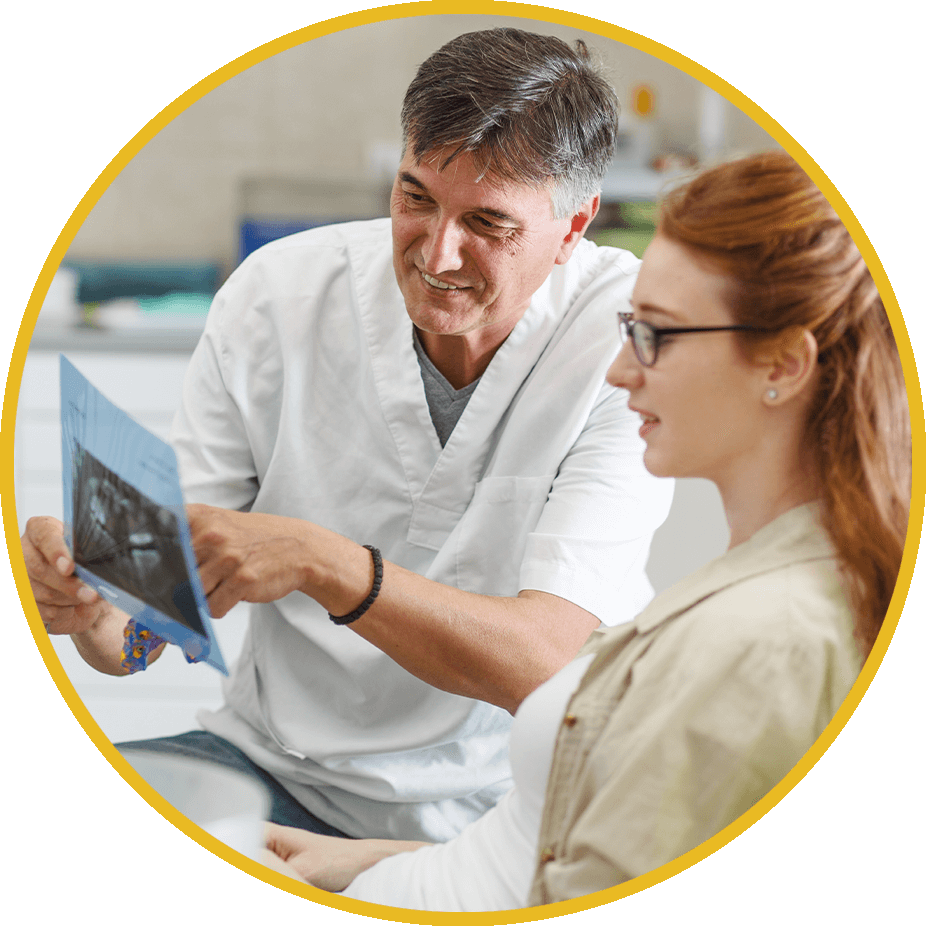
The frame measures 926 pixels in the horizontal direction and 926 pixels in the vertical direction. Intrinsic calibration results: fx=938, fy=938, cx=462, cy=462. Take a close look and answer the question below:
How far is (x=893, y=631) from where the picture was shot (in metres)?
0.70

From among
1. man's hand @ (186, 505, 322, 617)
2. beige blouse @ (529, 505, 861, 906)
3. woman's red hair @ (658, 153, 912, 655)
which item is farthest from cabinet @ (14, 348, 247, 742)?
woman's red hair @ (658, 153, 912, 655)

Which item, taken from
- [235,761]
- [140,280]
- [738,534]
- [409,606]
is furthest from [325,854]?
[140,280]

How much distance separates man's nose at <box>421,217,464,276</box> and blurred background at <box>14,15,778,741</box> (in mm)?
130

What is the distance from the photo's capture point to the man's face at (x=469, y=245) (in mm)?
721

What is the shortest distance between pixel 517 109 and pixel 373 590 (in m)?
0.39

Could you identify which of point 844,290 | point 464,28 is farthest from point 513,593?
point 464,28

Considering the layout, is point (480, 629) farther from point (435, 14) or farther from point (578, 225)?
point (435, 14)

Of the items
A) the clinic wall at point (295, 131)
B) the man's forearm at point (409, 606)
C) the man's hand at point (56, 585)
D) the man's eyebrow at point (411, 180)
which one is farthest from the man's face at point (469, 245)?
the man's hand at point (56, 585)

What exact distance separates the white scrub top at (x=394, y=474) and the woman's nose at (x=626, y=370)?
58 mm

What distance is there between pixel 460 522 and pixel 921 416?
370mm

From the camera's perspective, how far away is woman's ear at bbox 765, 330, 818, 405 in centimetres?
62

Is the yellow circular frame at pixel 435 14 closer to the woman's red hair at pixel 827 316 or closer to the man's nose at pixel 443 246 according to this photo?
the woman's red hair at pixel 827 316

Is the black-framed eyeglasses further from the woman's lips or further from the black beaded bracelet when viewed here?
the black beaded bracelet

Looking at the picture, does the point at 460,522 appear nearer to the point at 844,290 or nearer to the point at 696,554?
the point at 696,554
